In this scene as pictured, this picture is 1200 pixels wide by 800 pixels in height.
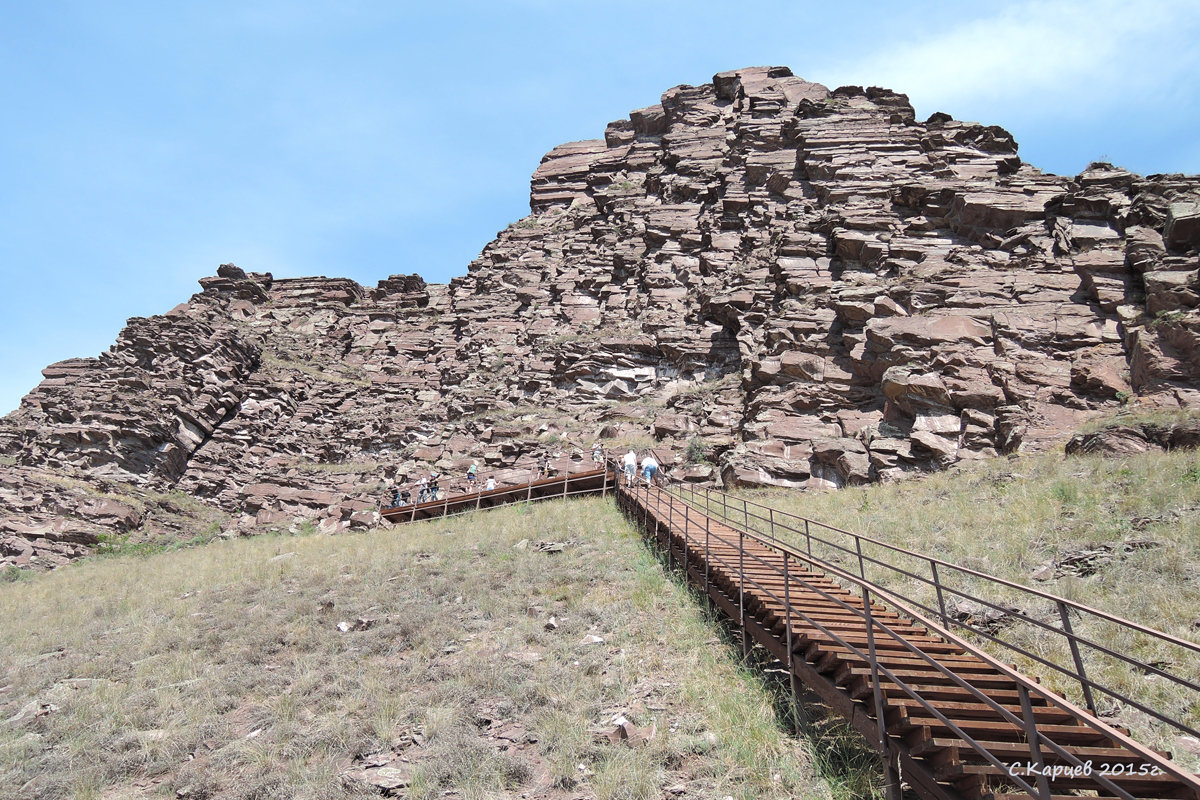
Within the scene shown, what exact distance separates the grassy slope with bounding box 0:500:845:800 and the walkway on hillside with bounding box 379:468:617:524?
332 inches

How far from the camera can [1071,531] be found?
1136cm

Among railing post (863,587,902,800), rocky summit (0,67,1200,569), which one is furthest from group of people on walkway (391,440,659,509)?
railing post (863,587,902,800)

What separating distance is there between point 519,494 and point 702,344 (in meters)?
12.7

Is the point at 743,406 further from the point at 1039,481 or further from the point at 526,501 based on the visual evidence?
the point at 1039,481

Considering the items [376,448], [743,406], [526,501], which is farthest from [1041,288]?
[376,448]

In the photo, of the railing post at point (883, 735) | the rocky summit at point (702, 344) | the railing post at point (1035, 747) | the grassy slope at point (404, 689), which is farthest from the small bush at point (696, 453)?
the railing post at point (1035, 747)

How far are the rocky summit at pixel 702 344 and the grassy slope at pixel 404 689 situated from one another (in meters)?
11.5

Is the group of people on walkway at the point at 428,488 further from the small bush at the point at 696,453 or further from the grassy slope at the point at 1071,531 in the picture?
the grassy slope at the point at 1071,531

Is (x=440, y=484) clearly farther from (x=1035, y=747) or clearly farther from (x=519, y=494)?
(x=1035, y=747)

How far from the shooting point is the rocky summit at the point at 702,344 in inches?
850

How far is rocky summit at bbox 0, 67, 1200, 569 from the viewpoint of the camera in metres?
21.6

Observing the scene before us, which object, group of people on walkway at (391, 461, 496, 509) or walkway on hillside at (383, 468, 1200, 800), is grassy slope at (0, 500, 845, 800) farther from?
group of people on walkway at (391, 461, 496, 509)

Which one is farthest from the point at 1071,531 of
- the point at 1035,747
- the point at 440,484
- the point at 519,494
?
the point at 440,484

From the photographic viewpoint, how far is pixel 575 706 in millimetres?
7402
